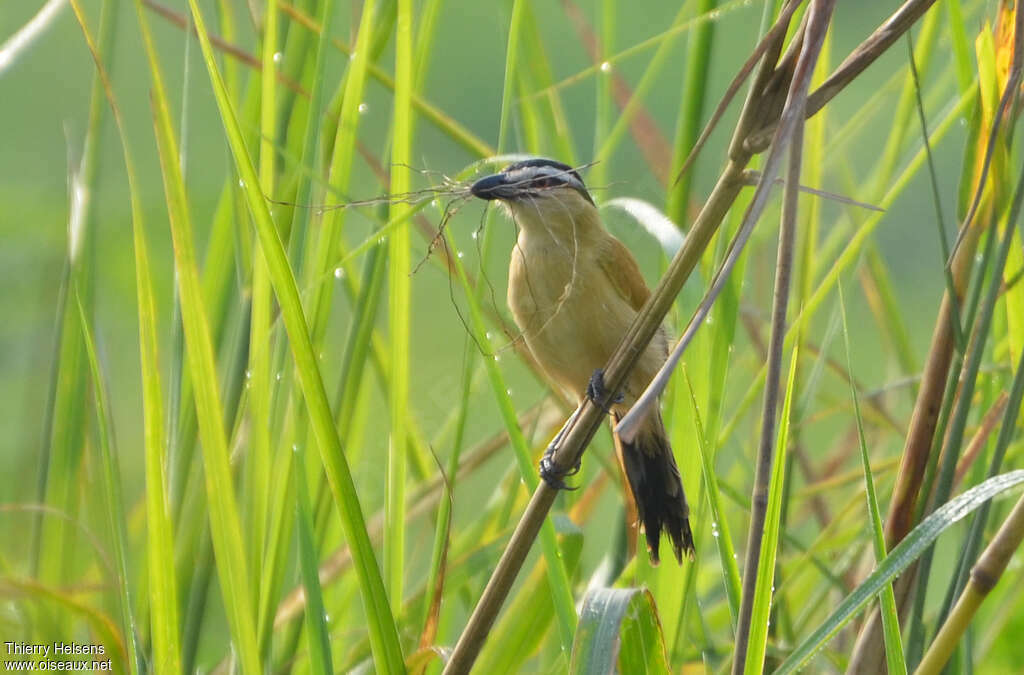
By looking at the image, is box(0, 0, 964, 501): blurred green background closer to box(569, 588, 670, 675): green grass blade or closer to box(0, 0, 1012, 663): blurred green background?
box(0, 0, 1012, 663): blurred green background

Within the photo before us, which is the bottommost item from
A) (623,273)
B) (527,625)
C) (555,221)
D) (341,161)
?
(527,625)

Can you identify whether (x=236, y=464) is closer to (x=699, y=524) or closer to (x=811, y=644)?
(x=699, y=524)

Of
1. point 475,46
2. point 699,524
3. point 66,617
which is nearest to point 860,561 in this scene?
point 699,524

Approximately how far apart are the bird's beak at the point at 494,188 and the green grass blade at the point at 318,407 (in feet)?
1.08

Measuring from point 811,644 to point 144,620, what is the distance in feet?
2.87

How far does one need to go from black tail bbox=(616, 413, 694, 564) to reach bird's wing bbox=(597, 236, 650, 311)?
22cm

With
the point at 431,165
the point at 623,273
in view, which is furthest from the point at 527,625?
the point at 431,165

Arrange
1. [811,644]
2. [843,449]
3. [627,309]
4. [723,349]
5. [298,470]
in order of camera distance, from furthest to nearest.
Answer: [843,449], [627,309], [723,349], [298,470], [811,644]

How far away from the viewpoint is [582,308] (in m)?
1.90

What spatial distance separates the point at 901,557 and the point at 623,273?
3.56 feet

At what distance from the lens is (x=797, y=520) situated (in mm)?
2354

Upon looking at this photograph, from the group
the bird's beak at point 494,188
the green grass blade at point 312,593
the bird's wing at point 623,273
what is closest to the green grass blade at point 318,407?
the green grass blade at point 312,593

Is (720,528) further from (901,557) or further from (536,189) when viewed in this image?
(536,189)

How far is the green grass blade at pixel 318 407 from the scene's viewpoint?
1086 mm
